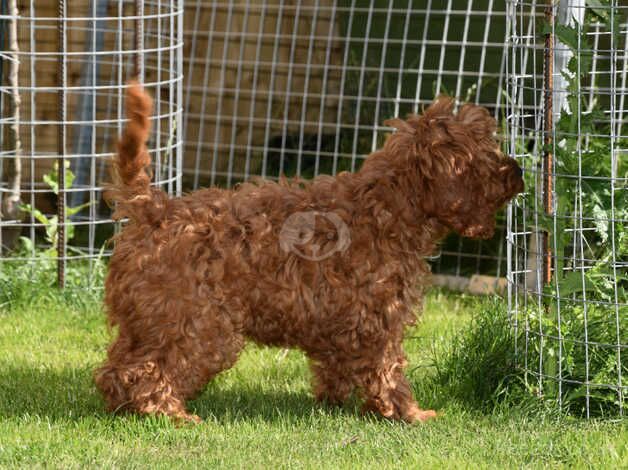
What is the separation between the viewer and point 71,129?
8.50 metres

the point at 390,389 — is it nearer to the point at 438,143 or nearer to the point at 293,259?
→ the point at 293,259

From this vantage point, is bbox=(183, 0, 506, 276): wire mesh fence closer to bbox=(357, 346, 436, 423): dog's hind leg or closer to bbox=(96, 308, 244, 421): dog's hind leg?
A: bbox=(357, 346, 436, 423): dog's hind leg

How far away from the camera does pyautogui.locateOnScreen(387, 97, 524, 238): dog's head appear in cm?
428

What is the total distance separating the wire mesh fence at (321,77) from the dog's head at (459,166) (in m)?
2.59

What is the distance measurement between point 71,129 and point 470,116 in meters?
4.87

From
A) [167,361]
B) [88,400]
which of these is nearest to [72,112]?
[88,400]

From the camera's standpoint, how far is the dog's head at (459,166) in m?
4.28

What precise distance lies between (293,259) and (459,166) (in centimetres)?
76

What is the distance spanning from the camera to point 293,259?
430 centimetres

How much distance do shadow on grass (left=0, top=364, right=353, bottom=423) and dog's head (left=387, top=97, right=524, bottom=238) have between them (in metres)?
1.00

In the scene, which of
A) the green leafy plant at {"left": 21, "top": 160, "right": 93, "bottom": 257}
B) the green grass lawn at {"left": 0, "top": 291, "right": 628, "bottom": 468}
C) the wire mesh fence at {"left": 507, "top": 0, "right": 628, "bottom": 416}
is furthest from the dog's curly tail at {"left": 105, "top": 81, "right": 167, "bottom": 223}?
the green leafy plant at {"left": 21, "top": 160, "right": 93, "bottom": 257}

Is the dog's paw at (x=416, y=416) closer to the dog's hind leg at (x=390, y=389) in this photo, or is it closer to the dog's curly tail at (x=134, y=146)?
the dog's hind leg at (x=390, y=389)

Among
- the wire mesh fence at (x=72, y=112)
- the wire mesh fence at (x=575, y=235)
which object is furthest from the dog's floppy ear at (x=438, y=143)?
the wire mesh fence at (x=72, y=112)

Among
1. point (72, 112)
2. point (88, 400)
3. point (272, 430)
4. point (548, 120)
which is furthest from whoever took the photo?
point (72, 112)
